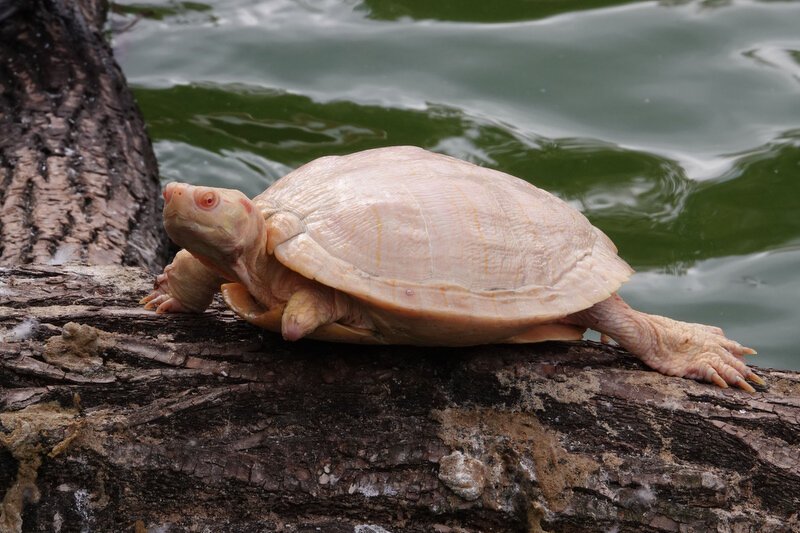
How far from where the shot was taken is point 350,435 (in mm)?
Answer: 2287

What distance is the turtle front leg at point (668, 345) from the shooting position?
2.56 m

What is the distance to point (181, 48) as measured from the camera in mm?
6188

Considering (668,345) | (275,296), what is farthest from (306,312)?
(668,345)

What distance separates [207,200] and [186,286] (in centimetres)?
40

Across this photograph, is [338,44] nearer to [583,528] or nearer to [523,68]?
[523,68]

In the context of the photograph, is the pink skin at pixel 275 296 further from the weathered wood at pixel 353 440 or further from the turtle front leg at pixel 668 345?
the weathered wood at pixel 353 440

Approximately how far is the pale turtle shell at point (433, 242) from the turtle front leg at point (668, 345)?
0.45ft

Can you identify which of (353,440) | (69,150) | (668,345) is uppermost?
(69,150)

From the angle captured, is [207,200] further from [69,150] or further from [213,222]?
[69,150]

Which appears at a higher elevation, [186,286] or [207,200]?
[207,200]

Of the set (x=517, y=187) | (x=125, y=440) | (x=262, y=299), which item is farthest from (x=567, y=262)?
(x=125, y=440)

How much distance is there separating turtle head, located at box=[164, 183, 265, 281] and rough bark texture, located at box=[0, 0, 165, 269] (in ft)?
3.94

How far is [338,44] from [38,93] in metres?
2.35

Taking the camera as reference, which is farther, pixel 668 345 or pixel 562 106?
pixel 562 106
